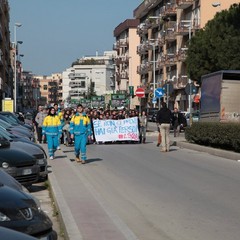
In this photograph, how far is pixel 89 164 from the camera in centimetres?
1708

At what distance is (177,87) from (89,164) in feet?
169

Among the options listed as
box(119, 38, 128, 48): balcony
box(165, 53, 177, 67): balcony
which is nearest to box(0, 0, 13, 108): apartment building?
box(165, 53, 177, 67): balcony

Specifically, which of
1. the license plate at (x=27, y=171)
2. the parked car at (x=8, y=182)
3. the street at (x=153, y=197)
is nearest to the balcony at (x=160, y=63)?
the street at (x=153, y=197)

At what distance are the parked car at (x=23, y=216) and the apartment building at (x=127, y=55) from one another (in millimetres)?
94989

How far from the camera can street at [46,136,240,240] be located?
7.77 m

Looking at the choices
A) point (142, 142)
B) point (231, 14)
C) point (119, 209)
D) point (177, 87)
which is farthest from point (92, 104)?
point (119, 209)

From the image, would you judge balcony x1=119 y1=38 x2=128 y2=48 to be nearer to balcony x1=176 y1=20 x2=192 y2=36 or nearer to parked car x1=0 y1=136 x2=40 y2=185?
balcony x1=176 y1=20 x2=192 y2=36

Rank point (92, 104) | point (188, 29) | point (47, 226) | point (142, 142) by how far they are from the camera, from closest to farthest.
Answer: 1. point (47, 226)
2. point (142, 142)
3. point (188, 29)
4. point (92, 104)

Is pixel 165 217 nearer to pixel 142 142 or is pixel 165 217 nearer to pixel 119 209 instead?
pixel 119 209

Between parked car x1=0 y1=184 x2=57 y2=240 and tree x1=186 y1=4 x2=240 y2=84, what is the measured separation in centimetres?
3899

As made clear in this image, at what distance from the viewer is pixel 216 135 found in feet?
68.5

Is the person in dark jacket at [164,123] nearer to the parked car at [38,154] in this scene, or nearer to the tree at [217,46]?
the parked car at [38,154]

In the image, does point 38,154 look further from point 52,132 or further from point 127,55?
point 127,55

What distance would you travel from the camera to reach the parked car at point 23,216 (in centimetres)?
558
